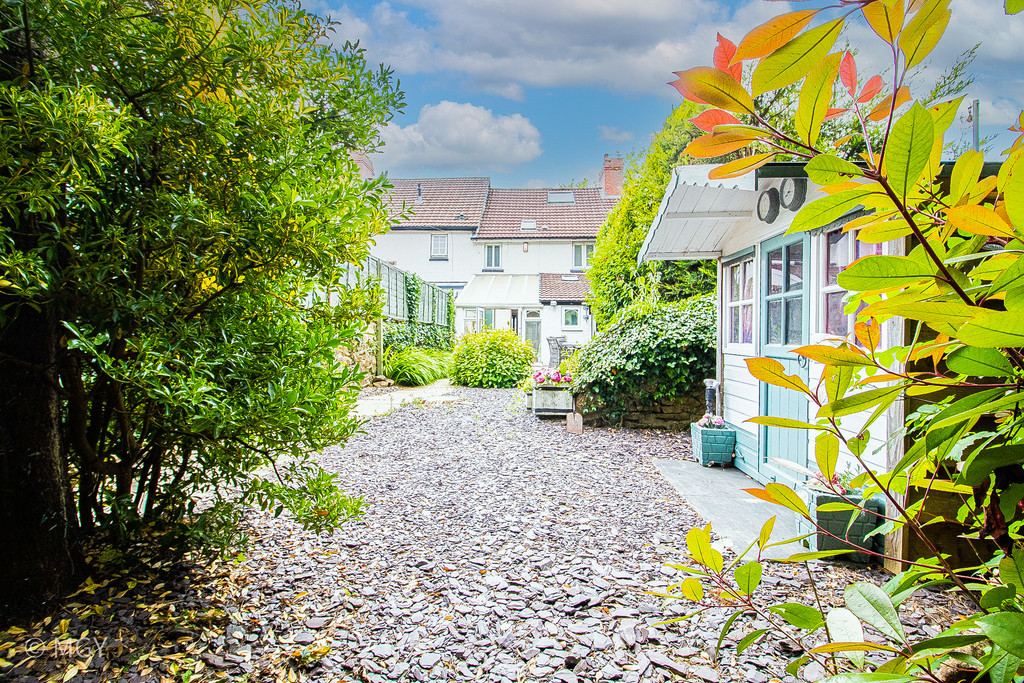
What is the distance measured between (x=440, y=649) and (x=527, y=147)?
2313 centimetres

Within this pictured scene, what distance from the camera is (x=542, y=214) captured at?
25906 mm

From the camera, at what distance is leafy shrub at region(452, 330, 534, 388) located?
525 inches

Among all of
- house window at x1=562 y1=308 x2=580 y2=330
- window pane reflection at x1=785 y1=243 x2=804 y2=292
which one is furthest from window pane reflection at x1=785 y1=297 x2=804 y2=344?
house window at x1=562 y1=308 x2=580 y2=330

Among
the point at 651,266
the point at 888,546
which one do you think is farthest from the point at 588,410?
the point at 888,546

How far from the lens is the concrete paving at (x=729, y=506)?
139 inches

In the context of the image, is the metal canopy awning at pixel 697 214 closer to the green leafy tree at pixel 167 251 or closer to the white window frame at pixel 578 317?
the green leafy tree at pixel 167 251

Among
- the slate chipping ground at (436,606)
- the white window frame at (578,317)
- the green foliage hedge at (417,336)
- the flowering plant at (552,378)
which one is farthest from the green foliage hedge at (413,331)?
the slate chipping ground at (436,606)

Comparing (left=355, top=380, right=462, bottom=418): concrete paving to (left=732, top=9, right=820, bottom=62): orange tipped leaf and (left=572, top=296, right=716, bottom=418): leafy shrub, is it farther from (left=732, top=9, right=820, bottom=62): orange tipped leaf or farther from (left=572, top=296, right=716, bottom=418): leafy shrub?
(left=732, top=9, right=820, bottom=62): orange tipped leaf

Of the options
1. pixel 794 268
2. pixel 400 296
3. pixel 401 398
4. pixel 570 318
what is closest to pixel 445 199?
pixel 570 318

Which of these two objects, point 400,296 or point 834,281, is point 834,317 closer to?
point 834,281

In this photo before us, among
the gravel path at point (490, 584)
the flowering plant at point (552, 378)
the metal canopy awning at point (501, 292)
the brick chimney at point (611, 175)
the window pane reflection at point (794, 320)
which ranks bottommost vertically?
the gravel path at point (490, 584)

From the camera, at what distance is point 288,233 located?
6.95 ft

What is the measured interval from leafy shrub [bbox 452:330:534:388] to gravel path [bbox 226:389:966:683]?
26.1 ft

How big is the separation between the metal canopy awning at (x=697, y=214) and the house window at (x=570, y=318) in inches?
576
